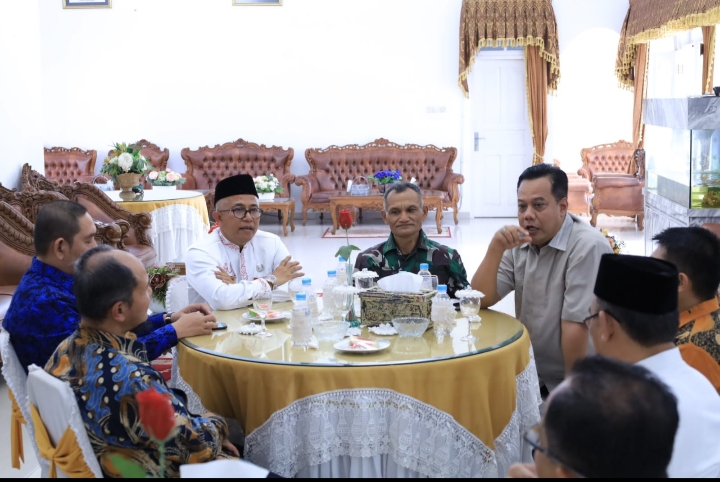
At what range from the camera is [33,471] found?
12.9 feet

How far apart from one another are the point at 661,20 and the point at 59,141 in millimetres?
10003

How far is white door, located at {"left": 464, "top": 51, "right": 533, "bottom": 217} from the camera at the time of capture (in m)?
13.4

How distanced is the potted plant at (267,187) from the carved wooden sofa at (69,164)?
3.19m

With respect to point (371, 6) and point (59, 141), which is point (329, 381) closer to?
point (371, 6)

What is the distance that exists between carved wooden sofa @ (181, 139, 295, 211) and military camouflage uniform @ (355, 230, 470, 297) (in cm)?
947

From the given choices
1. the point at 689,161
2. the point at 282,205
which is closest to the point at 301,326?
the point at 689,161

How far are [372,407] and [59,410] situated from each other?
3.47 ft

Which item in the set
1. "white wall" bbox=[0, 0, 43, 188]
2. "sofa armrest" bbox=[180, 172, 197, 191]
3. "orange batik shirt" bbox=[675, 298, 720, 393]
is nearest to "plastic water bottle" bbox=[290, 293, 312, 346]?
"orange batik shirt" bbox=[675, 298, 720, 393]

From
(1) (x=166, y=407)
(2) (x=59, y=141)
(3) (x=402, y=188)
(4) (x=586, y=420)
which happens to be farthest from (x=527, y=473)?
(2) (x=59, y=141)

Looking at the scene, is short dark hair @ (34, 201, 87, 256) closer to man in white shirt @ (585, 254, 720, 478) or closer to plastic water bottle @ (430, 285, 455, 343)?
plastic water bottle @ (430, 285, 455, 343)

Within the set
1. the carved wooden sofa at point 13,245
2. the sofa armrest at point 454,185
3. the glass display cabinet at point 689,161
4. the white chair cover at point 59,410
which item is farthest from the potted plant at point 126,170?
the white chair cover at point 59,410

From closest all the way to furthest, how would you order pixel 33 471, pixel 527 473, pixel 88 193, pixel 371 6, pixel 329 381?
1. pixel 527 473
2. pixel 329 381
3. pixel 33 471
4. pixel 88 193
5. pixel 371 6
